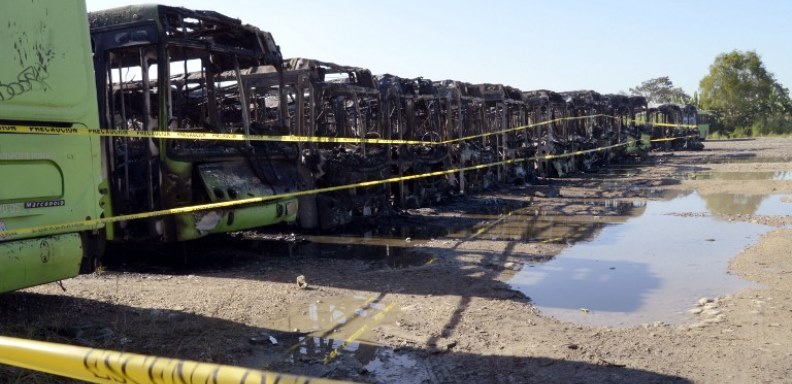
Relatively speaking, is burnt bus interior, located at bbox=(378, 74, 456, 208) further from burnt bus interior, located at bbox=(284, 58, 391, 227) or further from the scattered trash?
the scattered trash

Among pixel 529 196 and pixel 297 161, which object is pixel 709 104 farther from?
pixel 297 161

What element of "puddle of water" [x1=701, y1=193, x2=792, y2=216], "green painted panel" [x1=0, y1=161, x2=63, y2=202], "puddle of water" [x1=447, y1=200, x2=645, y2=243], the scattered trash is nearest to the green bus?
"green painted panel" [x1=0, y1=161, x2=63, y2=202]

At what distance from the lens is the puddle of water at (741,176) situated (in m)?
19.0

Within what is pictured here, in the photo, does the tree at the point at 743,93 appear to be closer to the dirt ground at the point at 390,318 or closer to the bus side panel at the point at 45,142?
the dirt ground at the point at 390,318

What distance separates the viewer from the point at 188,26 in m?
7.51

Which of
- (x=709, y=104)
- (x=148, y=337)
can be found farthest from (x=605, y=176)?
(x=709, y=104)

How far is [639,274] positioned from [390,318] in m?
3.39

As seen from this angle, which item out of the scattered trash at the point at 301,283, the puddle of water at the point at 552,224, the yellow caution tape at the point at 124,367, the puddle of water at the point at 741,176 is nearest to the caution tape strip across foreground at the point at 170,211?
the scattered trash at the point at 301,283

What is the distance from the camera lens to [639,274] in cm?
753

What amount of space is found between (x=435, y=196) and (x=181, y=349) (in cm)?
980

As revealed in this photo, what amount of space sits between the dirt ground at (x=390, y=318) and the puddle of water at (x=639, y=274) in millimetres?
214

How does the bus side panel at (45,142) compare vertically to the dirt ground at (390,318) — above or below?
above

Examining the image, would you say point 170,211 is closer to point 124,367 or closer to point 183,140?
point 183,140

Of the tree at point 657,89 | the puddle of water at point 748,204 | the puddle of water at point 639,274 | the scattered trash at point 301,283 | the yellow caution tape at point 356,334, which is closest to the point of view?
the yellow caution tape at point 356,334
